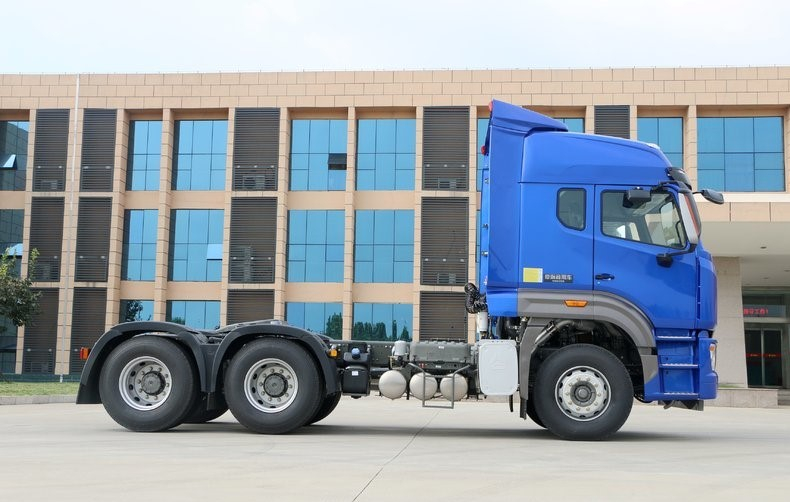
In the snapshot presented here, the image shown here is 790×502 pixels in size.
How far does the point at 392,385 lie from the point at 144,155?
27.8 metres

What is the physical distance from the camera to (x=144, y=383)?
11.4 meters

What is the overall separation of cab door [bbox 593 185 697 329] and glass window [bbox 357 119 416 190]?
976 inches

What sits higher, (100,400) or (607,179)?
(607,179)

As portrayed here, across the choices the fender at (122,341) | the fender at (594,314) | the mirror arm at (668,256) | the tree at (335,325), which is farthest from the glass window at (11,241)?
the mirror arm at (668,256)

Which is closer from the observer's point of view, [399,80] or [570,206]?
[570,206]

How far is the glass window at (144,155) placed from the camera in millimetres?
36656

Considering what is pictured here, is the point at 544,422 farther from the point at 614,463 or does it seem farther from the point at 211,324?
the point at 211,324

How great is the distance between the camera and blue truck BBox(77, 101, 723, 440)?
10844 millimetres

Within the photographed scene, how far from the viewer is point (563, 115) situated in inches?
1399

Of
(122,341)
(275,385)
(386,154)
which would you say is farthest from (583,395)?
(386,154)

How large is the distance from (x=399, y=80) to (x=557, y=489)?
A: 29940mm

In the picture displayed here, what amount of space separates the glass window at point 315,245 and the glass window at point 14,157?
12.1 meters

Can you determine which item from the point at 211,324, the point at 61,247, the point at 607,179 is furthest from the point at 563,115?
the point at 607,179

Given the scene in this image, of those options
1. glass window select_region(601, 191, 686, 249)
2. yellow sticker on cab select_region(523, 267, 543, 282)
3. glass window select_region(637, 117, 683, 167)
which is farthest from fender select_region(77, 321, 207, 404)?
glass window select_region(637, 117, 683, 167)
